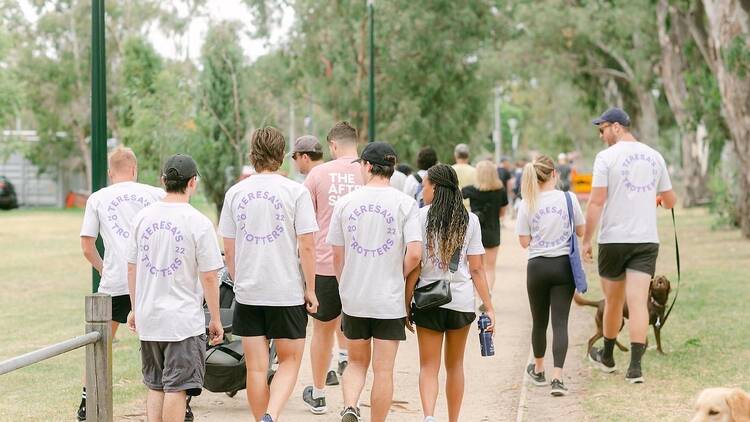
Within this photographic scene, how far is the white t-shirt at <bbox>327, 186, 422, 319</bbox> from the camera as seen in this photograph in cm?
751

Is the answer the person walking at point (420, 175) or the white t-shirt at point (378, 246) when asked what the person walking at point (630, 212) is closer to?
the white t-shirt at point (378, 246)

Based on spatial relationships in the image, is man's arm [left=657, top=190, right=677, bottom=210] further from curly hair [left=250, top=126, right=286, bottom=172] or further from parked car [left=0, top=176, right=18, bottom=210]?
parked car [left=0, top=176, right=18, bottom=210]

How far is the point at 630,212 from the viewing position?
10.1 meters

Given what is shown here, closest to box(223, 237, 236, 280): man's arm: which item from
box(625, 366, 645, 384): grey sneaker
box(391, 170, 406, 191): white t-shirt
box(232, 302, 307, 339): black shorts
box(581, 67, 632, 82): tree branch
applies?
box(232, 302, 307, 339): black shorts

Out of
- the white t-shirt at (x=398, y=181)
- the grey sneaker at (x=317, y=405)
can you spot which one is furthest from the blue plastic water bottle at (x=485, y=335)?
the white t-shirt at (x=398, y=181)

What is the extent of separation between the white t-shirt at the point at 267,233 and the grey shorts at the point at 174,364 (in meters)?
0.53

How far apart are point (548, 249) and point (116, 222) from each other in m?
3.38

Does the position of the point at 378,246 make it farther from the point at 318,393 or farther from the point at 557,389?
Result: the point at 557,389

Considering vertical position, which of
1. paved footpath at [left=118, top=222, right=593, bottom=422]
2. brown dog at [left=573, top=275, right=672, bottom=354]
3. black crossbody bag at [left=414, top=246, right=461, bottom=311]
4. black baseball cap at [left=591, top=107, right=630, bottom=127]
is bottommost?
paved footpath at [left=118, top=222, right=593, bottom=422]

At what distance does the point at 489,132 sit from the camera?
138 feet

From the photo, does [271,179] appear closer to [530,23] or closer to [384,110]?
[384,110]

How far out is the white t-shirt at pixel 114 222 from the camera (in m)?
8.72

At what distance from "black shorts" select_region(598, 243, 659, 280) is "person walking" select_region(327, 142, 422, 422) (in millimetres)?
3074

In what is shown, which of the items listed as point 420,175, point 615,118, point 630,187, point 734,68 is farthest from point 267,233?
point 734,68
